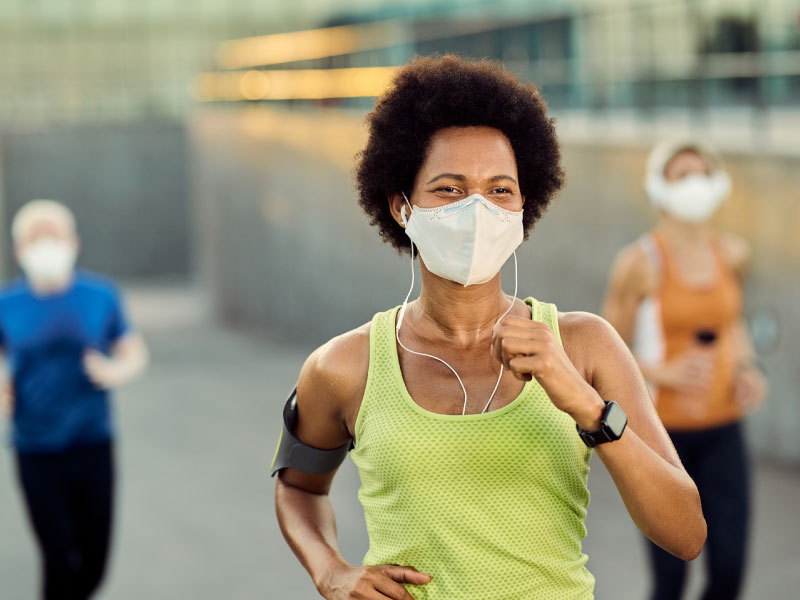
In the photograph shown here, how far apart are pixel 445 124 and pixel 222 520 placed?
6.50 meters

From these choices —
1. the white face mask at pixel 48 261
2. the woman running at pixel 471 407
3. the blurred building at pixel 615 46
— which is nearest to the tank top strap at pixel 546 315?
the woman running at pixel 471 407

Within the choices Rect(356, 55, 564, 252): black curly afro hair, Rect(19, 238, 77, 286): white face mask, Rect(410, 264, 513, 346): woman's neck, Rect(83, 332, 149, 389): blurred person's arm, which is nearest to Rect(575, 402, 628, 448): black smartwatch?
Rect(410, 264, 513, 346): woman's neck

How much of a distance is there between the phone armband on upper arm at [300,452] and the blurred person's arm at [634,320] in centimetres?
248

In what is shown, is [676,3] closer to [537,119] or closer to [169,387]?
[169,387]

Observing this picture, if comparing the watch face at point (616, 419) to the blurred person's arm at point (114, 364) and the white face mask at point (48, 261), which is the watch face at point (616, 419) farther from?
the white face mask at point (48, 261)

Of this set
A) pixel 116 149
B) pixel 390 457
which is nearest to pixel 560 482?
pixel 390 457

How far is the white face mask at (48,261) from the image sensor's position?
6.09 metres

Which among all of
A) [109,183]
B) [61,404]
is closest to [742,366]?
[61,404]

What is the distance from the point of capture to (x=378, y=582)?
2.60 meters

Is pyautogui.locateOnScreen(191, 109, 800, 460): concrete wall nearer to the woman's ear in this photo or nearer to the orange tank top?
the orange tank top

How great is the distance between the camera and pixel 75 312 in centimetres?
615

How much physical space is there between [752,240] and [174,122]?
22.6 meters

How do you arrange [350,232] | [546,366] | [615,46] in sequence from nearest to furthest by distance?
[546,366]
[615,46]
[350,232]

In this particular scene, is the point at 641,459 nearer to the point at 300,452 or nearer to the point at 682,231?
the point at 300,452
